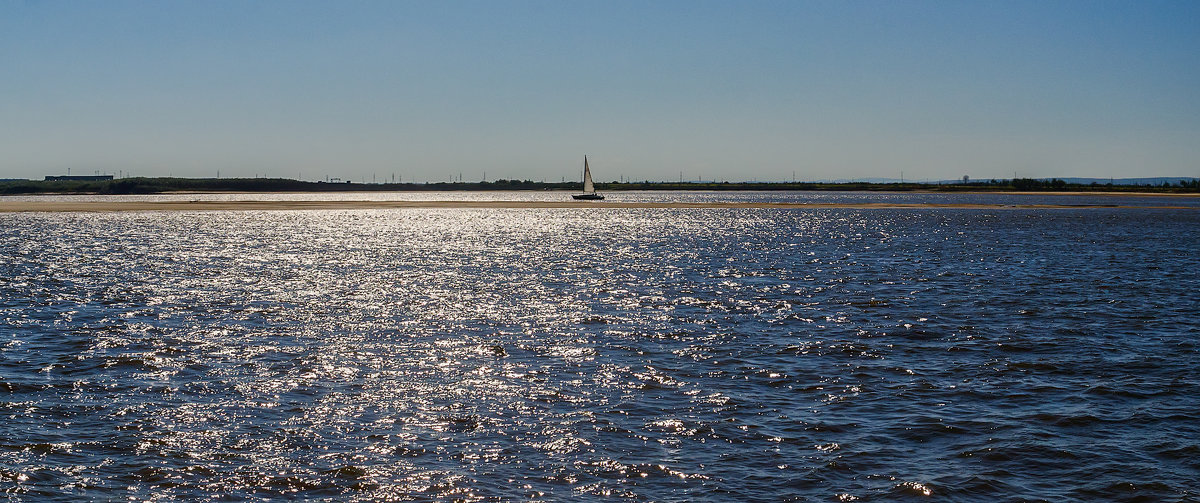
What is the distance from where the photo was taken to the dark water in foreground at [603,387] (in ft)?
44.0

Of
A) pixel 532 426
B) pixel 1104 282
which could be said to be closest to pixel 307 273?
pixel 532 426

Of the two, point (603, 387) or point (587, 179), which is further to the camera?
point (587, 179)

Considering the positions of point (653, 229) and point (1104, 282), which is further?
point (653, 229)

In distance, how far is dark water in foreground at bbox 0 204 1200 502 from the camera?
1340 centimetres

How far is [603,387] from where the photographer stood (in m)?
19.2

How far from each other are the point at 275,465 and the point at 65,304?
24285mm

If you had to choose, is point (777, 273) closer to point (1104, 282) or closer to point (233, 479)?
point (1104, 282)

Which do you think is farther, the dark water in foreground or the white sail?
the white sail

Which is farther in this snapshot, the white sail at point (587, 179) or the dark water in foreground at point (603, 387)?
the white sail at point (587, 179)

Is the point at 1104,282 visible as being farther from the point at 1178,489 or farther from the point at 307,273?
the point at 307,273

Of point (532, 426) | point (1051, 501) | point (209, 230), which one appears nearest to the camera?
point (1051, 501)

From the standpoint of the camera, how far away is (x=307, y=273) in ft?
156

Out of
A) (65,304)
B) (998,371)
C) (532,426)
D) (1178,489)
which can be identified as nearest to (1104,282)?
(998,371)

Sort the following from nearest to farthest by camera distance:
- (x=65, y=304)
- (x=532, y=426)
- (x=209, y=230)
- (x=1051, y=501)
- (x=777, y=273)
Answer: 1. (x=1051, y=501)
2. (x=532, y=426)
3. (x=65, y=304)
4. (x=777, y=273)
5. (x=209, y=230)
